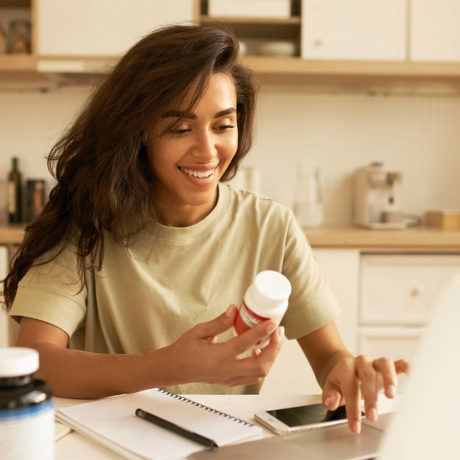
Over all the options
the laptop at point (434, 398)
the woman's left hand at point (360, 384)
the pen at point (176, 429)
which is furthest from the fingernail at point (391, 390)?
the laptop at point (434, 398)

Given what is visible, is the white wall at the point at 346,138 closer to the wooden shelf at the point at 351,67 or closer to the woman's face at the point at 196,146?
the wooden shelf at the point at 351,67

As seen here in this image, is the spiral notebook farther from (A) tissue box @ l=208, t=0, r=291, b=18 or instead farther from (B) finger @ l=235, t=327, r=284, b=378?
(A) tissue box @ l=208, t=0, r=291, b=18

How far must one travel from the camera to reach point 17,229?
7.95 feet

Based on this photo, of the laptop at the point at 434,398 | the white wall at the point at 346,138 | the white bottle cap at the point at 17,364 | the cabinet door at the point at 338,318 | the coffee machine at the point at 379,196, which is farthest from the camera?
the white wall at the point at 346,138

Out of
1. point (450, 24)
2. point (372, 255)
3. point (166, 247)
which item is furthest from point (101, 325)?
point (450, 24)

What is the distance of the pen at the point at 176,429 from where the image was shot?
2.52ft

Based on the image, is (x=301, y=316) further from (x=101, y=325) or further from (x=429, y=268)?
(x=429, y=268)

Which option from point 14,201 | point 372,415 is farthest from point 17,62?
point 372,415

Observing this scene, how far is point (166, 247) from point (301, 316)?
306 millimetres

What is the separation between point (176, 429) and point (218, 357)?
120mm

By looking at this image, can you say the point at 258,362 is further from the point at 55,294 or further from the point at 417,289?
the point at 417,289

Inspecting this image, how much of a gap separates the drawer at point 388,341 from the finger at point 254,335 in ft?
5.70

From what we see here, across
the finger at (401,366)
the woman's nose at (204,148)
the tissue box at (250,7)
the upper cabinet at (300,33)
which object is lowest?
the finger at (401,366)

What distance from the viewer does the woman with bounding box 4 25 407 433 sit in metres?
1.21
